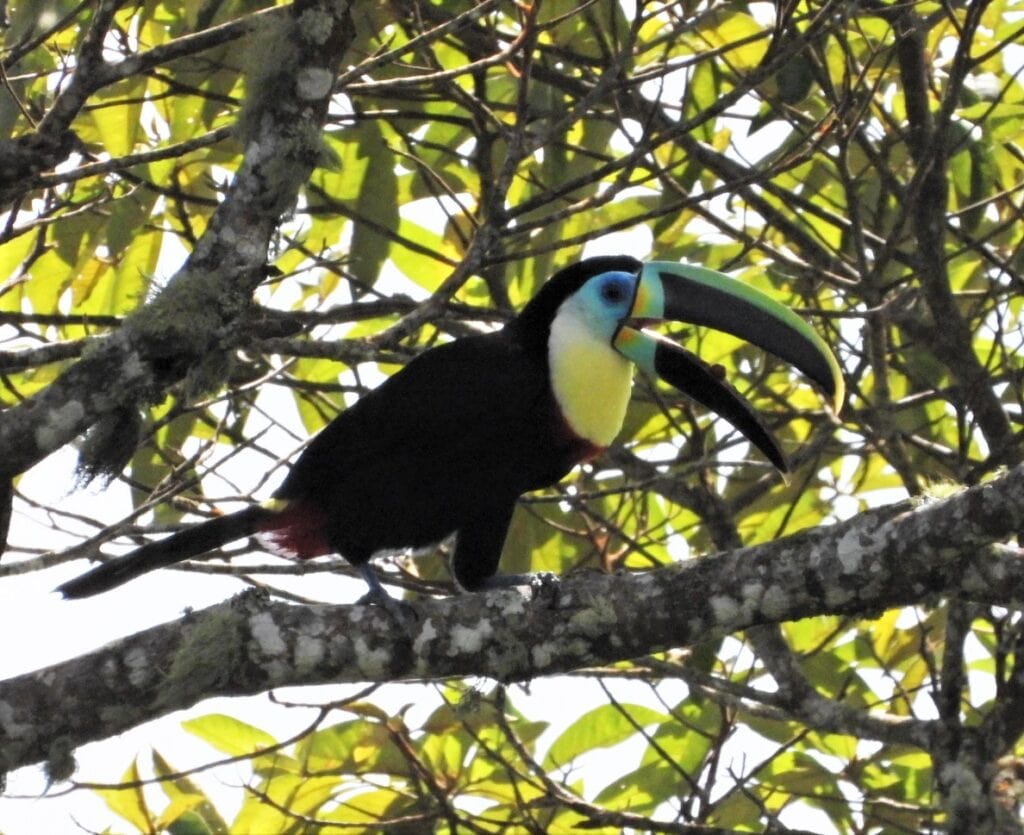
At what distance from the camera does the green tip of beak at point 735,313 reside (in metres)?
3.68

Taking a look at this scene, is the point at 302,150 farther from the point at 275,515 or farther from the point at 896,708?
the point at 896,708

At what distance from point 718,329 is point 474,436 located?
0.67 m

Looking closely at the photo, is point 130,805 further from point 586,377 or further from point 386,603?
point 586,377

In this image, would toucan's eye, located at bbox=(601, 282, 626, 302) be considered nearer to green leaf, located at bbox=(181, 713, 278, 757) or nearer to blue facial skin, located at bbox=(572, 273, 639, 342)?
blue facial skin, located at bbox=(572, 273, 639, 342)

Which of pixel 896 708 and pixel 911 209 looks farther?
pixel 896 708

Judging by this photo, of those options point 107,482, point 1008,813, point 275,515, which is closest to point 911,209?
point 1008,813

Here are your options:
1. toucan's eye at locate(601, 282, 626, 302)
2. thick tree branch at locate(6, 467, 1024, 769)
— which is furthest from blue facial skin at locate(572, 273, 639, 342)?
thick tree branch at locate(6, 467, 1024, 769)

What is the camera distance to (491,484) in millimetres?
3795

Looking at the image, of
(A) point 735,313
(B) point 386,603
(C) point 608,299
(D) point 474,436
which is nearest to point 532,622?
(B) point 386,603

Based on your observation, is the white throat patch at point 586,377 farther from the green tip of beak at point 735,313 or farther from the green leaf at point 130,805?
the green leaf at point 130,805

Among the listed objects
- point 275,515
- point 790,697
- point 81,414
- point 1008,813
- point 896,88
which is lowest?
point 1008,813

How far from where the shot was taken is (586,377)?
3.90 metres

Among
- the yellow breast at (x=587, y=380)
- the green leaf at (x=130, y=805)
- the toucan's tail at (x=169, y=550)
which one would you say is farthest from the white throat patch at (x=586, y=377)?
the green leaf at (x=130, y=805)

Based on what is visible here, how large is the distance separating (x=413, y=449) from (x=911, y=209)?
52.7 inches
